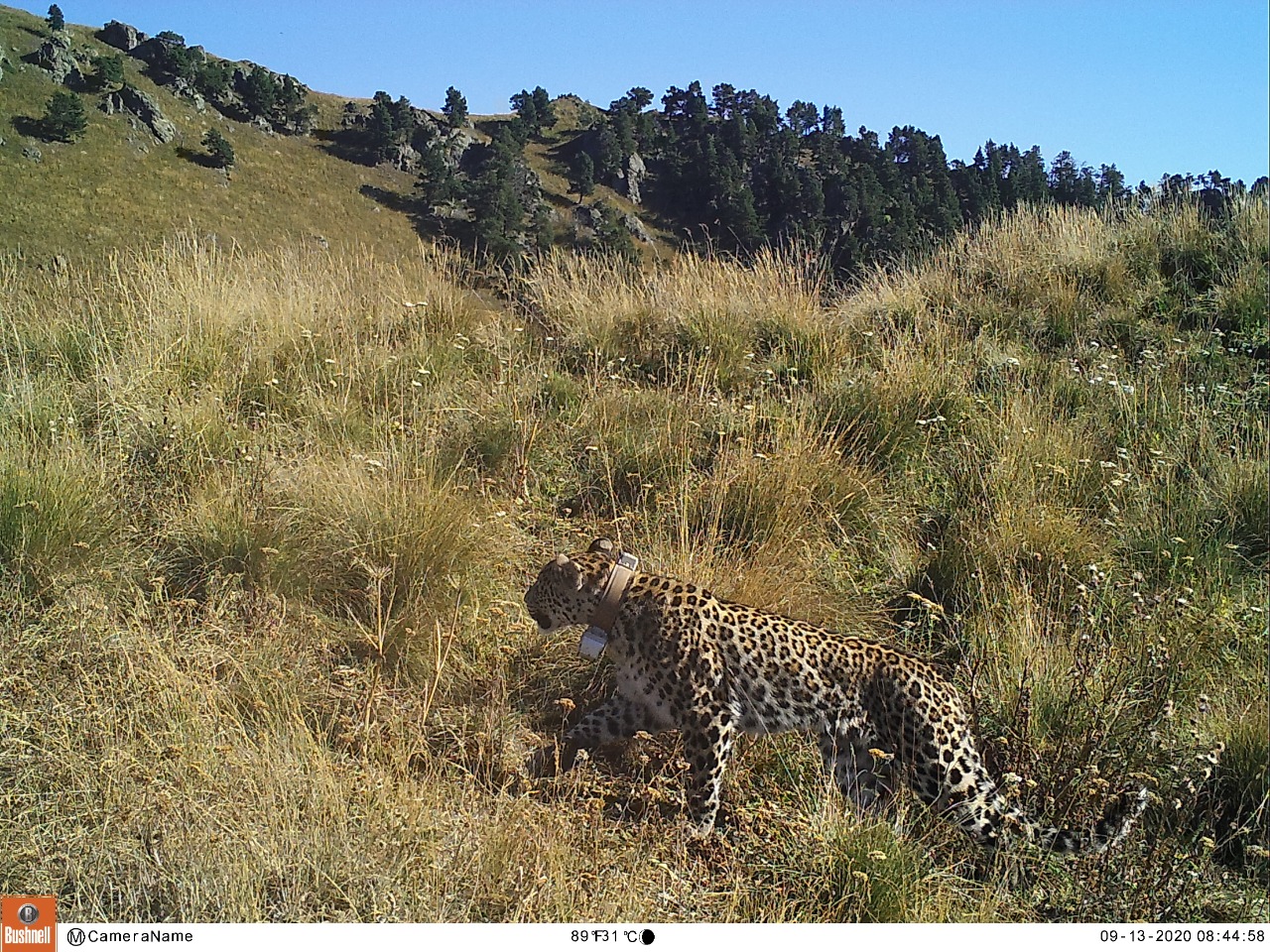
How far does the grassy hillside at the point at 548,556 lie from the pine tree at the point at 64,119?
5267 centimetres

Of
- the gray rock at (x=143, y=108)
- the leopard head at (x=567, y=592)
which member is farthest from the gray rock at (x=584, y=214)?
the leopard head at (x=567, y=592)

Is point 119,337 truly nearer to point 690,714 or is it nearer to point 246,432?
point 246,432

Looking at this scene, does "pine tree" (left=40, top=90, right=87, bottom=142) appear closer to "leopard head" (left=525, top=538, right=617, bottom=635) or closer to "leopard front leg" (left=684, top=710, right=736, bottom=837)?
"leopard head" (left=525, top=538, right=617, bottom=635)

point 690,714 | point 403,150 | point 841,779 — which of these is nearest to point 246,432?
point 690,714

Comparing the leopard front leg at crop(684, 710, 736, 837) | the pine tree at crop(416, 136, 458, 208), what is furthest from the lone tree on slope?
the leopard front leg at crop(684, 710, 736, 837)

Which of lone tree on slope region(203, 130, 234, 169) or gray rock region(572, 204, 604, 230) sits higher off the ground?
lone tree on slope region(203, 130, 234, 169)

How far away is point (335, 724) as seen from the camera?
3.29m

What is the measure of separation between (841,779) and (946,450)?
111 inches

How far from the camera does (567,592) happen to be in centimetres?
358

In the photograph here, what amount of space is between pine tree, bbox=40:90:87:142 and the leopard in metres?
58.5

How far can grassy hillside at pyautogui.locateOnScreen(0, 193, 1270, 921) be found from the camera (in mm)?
2695

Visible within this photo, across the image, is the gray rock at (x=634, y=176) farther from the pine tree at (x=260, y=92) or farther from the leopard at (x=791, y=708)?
the leopard at (x=791, y=708)
